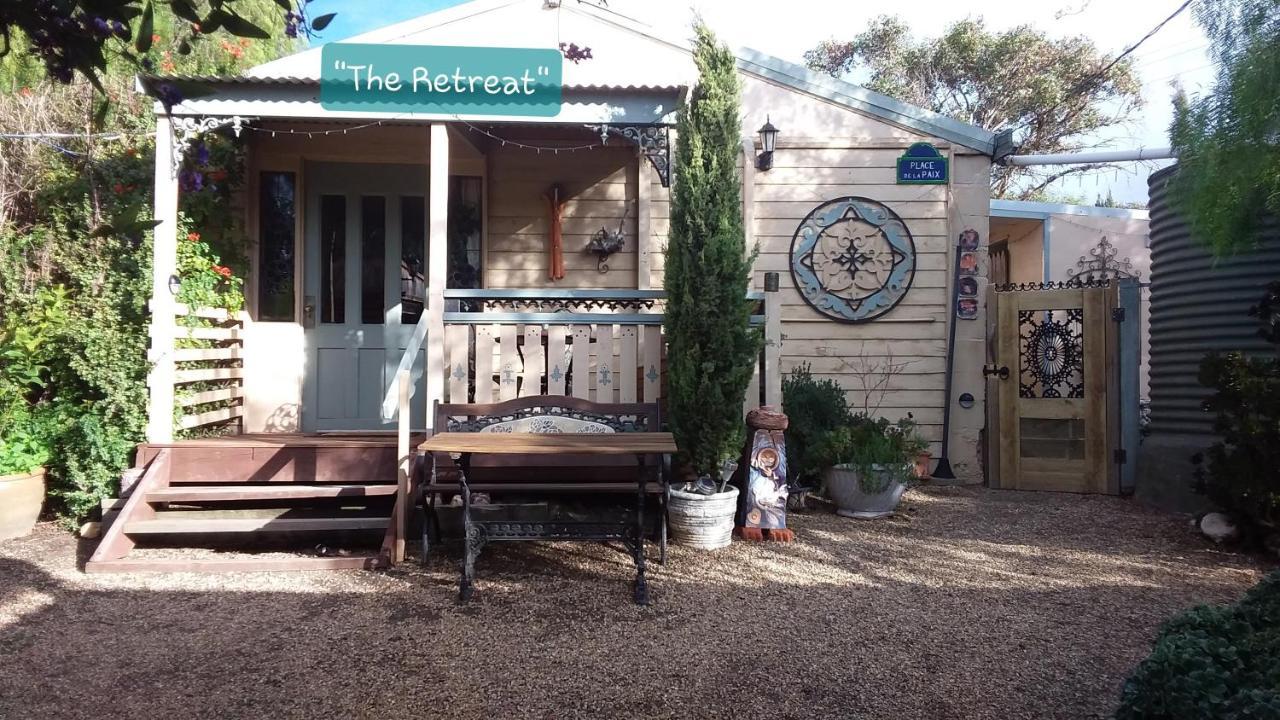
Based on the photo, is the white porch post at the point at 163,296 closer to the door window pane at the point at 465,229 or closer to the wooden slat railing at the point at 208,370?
the wooden slat railing at the point at 208,370

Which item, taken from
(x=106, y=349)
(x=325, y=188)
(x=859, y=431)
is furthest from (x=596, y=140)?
(x=106, y=349)

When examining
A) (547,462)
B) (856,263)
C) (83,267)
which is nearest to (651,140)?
(547,462)

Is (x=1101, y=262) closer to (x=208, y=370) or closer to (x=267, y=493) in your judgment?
(x=267, y=493)

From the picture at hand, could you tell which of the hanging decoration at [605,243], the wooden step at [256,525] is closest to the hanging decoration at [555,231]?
the hanging decoration at [605,243]

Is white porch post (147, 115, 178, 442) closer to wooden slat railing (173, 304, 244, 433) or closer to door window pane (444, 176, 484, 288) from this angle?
wooden slat railing (173, 304, 244, 433)

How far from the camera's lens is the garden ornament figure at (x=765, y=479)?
5.01 meters

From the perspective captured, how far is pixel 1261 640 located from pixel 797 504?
4013mm

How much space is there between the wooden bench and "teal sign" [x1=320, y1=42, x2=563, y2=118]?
6.78ft

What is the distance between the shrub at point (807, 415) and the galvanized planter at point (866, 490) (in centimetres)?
24

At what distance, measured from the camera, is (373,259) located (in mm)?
7023

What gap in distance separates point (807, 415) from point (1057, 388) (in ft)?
7.84

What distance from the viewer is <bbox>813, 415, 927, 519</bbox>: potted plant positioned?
5.76m

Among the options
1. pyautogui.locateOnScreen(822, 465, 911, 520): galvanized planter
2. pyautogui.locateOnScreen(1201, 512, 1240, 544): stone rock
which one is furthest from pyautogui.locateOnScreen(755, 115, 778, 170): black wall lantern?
pyautogui.locateOnScreen(1201, 512, 1240, 544): stone rock

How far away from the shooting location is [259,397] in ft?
22.1
